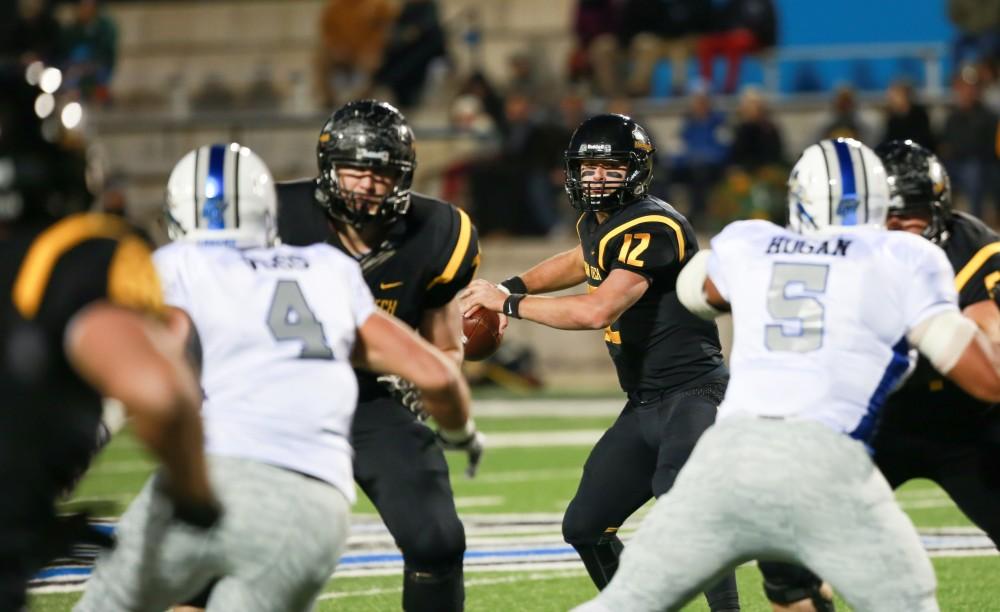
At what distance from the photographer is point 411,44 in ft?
56.5

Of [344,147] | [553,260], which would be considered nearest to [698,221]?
[553,260]

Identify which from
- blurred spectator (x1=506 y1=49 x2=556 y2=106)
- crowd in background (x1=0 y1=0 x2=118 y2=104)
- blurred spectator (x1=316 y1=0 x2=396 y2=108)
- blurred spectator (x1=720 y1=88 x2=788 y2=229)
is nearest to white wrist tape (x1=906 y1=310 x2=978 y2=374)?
blurred spectator (x1=720 y1=88 x2=788 y2=229)

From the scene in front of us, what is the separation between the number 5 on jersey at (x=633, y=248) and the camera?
512 cm

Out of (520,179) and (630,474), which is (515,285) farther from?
(520,179)

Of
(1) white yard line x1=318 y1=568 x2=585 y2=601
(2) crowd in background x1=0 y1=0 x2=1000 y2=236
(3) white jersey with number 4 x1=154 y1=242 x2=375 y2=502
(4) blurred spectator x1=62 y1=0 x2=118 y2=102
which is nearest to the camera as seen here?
(3) white jersey with number 4 x1=154 y1=242 x2=375 y2=502

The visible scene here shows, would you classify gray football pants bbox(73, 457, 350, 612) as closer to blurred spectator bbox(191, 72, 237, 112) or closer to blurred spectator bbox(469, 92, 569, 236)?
blurred spectator bbox(469, 92, 569, 236)

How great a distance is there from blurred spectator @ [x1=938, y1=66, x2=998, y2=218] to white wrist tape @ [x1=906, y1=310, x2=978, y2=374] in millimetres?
11014

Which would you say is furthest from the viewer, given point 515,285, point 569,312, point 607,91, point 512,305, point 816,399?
point 607,91

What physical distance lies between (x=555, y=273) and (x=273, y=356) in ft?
7.98

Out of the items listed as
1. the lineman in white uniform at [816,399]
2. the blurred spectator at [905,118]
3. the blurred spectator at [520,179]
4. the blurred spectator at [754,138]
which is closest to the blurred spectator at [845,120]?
the blurred spectator at [905,118]

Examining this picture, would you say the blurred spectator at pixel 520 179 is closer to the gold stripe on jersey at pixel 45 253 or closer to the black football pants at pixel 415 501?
the black football pants at pixel 415 501

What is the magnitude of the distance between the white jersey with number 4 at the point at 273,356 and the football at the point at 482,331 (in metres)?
1.85

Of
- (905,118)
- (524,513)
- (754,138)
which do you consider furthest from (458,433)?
(754,138)

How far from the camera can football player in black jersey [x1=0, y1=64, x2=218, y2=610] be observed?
280 centimetres
